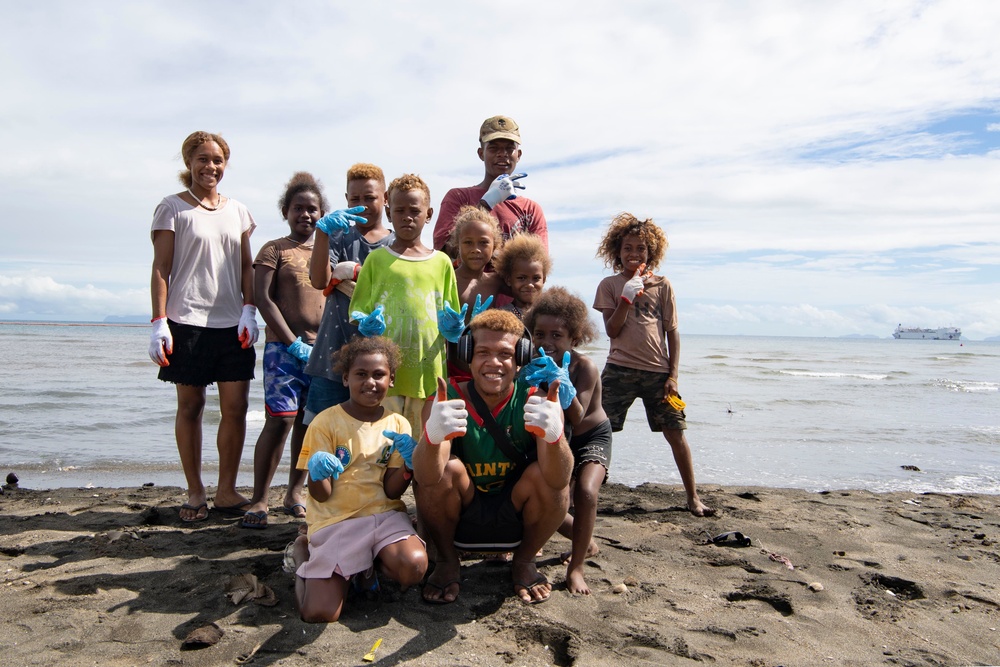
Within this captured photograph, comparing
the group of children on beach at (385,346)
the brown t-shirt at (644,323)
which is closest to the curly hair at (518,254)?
the group of children on beach at (385,346)

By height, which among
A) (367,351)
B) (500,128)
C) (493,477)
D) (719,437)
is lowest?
(719,437)

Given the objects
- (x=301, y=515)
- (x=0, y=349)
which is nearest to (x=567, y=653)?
(x=301, y=515)

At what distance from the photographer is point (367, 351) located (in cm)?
314

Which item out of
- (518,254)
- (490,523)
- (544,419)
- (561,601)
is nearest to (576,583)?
(561,601)

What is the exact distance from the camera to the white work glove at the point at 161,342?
12.8ft

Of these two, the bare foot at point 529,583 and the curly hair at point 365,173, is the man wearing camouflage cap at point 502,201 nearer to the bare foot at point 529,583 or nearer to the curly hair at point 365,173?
the curly hair at point 365,173

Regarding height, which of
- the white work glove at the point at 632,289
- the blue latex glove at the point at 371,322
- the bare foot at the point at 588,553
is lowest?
the bare foot at the point at 588,553

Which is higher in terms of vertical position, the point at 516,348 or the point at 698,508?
the point at 516,348

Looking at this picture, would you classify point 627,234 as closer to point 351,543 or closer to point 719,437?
point 351,543

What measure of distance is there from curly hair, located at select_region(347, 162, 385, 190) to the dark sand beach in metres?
2.01

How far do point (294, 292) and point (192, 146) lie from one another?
Result: 1020 mm

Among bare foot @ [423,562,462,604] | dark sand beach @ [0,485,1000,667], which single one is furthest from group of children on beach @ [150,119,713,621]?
dark sand beach @ [0,485,1000,667]

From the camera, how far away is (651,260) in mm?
4867

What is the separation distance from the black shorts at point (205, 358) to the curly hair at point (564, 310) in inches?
64.8
